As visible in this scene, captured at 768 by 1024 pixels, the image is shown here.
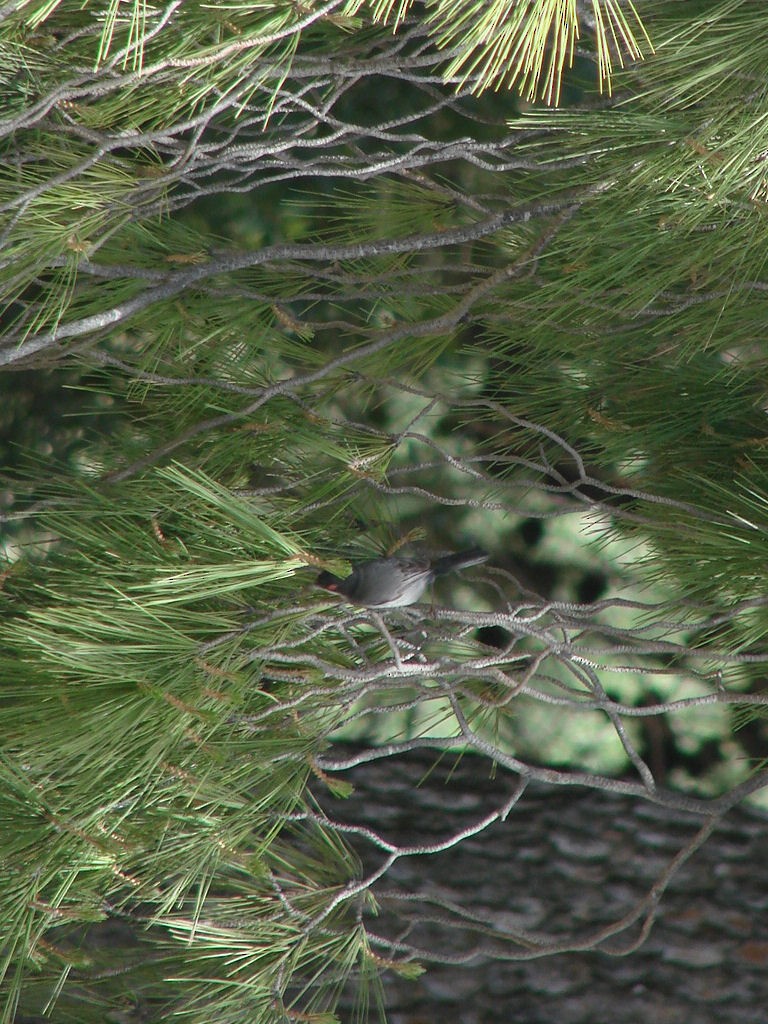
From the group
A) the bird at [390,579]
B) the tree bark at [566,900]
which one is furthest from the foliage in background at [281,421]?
the tree bark at [566,900]

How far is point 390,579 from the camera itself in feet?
2.32

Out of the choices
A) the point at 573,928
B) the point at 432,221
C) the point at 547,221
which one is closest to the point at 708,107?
the point at 547,221

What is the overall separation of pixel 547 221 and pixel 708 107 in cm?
24

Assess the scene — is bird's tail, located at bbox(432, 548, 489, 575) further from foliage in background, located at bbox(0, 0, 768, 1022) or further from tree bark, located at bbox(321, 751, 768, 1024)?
tree bark, located at bbox(321, 751, 768, 1024)

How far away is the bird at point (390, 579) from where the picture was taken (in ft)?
2.19

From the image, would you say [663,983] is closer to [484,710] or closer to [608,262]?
[484,710]

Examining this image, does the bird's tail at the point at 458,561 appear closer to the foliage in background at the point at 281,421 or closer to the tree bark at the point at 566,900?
the foliage in background at the point at 281,421

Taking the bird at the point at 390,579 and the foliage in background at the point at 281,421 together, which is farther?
the bird at the point at 390,579

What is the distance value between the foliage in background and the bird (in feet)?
0.06

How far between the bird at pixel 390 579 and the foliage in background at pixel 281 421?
0.06 feet

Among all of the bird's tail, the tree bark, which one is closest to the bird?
the bird's tail

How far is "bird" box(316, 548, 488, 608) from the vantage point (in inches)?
26.3

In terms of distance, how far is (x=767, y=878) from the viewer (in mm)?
1315

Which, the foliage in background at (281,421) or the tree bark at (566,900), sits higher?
the foliage in background at (281,421)
